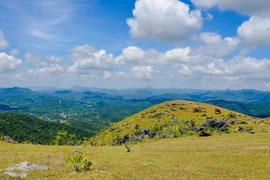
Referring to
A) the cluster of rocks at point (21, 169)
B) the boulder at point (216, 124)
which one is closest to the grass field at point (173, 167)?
the cluster of rocks at point (21, 169)

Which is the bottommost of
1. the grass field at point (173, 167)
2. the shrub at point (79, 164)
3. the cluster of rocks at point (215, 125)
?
the cluster of rocks at point (215, 125)

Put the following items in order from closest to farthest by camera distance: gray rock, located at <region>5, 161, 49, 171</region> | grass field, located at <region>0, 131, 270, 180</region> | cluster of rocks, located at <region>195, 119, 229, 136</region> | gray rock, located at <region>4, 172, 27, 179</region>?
gray rock, located at <region>4, 172, 27, 179</region>
grass field, located at <region>0, 131, 270, 180</region>
gray rock, located at <region>5, 161, 49, 171</region>
cluster of rocks, located at <region>195, 119, 229, 136</region>

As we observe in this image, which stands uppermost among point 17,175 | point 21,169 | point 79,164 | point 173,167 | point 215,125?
point 79,164

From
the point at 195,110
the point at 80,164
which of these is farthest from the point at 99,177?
the point at 195,110

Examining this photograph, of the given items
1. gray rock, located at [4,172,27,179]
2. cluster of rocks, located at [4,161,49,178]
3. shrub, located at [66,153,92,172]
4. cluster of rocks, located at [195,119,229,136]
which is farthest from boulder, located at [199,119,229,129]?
gray rock, located at [4,172,27,179]

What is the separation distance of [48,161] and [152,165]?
16.8 m

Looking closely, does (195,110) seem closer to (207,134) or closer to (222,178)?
(207,134)

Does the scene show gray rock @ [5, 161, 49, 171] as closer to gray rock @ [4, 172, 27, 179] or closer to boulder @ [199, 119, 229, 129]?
gray rock @ [4, 172, 27, 179]

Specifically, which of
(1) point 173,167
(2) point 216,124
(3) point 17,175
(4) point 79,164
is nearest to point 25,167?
(3) point 17,175

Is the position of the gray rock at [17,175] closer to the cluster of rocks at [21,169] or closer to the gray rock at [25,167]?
the cluster of rocks at [21,169]

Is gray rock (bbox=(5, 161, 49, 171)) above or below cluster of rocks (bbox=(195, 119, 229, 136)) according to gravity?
above

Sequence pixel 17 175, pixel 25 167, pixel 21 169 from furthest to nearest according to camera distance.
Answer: pixel 25 167 < pixel 21 169 < pixel 17 175

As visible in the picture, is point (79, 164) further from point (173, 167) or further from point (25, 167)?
point (173, 167)

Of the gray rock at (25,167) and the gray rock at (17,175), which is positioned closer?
the gray rock at (17,175)
